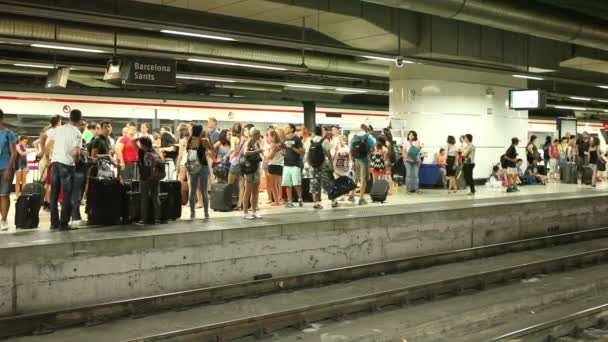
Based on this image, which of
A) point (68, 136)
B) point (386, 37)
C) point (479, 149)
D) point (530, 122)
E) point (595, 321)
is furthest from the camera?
point (530, 122)

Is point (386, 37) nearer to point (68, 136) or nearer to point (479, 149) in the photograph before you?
point (479, 149)

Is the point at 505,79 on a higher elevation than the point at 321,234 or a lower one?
higher

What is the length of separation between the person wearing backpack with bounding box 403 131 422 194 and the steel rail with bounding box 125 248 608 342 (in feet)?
17.9

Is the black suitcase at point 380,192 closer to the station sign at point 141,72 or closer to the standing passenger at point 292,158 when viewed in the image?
the standing passenger at point 292,158

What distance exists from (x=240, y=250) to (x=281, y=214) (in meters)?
2.05

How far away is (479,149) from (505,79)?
272 cm

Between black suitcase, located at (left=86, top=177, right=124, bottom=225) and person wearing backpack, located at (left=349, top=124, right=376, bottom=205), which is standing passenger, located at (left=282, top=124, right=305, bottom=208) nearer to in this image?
person wearing backpack, located at (left=349, top=124, right=376, bottom=205)

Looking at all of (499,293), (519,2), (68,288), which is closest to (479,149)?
(519,2)

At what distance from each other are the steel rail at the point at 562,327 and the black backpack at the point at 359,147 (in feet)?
18.1

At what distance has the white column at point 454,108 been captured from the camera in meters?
17.5

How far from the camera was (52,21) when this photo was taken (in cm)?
1393

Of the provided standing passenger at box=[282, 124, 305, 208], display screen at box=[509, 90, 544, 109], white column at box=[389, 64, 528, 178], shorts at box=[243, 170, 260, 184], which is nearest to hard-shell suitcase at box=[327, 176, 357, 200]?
standing passenger at box=[282, 124, 305, 208]

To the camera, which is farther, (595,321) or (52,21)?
(52,21)

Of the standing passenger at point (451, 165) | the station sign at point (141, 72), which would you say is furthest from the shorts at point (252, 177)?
the standing passenger at point (451, 165)
